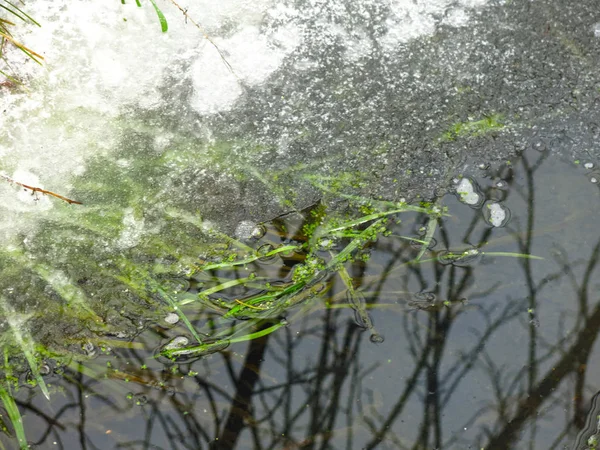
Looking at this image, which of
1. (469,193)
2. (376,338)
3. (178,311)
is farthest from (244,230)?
(469,193)

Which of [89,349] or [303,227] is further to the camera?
[303,227]

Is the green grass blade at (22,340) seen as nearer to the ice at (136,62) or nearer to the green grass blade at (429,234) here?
the ice at (136,62)

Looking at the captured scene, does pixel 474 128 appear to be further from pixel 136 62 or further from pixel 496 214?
pixel 136 62

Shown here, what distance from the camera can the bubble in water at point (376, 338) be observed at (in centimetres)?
220

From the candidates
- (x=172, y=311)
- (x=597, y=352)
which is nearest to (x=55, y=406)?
(x=172, y=311)

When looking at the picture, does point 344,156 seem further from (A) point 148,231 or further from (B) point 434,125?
(A) point 148,231

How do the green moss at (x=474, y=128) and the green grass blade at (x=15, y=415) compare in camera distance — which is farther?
the green moss at (x=474, y=128)

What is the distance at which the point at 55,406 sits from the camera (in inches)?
83.6

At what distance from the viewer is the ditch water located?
2143mm

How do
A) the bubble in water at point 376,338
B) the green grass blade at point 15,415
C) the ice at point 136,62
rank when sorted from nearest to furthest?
1. the green grass blade at point 15,415
2. the bubble in water at point 376,338
3. the ice at point 136,62

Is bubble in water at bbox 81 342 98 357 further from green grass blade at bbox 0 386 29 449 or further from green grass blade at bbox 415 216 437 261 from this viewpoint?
green grass blade at bbox 415 216 437 261

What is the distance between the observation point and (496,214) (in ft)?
7.53

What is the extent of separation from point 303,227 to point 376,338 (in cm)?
48

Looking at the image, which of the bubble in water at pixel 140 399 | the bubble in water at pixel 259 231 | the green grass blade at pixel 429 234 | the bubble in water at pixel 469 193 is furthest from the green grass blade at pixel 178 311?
the bubble in water at pixel 469 193
